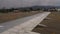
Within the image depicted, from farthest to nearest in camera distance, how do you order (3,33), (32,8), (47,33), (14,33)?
(32,8) → (47,33) → (14,33) → (3,33)

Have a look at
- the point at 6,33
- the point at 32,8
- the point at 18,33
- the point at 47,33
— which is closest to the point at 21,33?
the point at 18,33

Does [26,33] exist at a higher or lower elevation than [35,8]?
higher

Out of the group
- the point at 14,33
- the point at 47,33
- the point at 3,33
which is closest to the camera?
the point at 3,33

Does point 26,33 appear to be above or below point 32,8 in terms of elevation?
above

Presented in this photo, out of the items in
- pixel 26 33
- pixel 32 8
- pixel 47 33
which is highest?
pixel 26 33

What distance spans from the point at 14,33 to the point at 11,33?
0.49ft

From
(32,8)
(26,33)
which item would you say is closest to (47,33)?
(26,33)

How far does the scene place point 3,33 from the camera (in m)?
6.54

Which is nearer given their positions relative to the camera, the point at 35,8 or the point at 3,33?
the point at 3,33

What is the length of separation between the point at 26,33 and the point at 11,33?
0.73 m

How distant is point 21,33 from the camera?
716 cm

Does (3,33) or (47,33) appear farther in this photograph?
(47,33)

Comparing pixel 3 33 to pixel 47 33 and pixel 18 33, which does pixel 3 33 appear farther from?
pixel 47 33

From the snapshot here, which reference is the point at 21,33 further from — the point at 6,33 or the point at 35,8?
the point at 35,8
